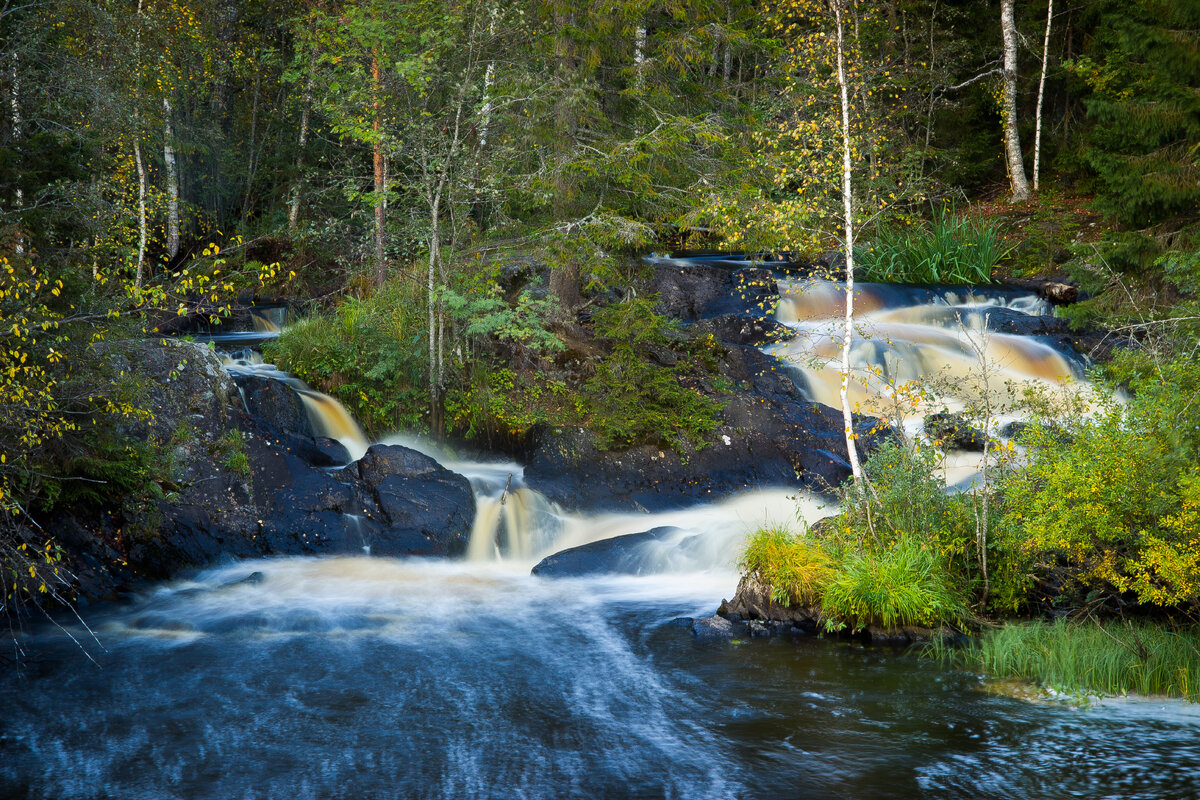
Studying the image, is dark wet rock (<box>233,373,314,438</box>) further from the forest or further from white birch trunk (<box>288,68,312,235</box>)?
white birch trunk (<box>288,68,312,235</box>)

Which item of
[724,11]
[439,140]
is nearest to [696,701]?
[439,140]

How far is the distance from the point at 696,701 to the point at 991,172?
2570cm

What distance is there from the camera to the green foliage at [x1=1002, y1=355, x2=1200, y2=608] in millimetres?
7035

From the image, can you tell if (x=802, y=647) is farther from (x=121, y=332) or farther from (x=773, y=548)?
(x=121, y=332)

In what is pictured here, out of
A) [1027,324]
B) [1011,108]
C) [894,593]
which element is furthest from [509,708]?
[1011,108]

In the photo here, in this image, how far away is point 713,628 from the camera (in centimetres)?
913

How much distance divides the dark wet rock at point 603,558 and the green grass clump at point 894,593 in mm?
3003

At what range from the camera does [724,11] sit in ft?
45.4

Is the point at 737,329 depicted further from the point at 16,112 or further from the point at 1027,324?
the point at 16,112

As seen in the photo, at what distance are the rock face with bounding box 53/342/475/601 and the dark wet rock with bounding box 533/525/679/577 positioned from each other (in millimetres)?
1312

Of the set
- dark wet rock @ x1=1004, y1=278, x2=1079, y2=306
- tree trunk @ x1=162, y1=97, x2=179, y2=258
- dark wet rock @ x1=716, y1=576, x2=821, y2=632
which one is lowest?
dark wet rock @ x1=716, y1=576, x2=821, y2=632

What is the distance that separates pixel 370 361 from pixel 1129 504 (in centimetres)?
1050

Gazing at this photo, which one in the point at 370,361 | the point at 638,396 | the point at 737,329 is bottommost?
A: the point at 638,396

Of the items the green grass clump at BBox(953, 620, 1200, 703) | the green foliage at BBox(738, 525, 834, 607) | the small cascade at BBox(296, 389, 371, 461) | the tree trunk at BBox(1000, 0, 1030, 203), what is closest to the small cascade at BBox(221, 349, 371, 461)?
the small cascade at BBox(296, 389, 371, 461)
